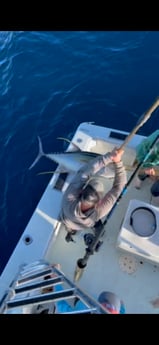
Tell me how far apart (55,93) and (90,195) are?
415cm

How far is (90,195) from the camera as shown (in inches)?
133

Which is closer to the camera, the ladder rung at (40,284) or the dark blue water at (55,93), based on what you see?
the ladder rung at (40,284)

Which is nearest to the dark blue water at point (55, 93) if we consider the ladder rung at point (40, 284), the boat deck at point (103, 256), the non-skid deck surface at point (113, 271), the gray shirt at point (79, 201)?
the boat deck at point (103, 256)

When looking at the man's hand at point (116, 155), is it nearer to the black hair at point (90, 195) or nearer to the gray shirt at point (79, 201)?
the gray shirt at point (79, 201)

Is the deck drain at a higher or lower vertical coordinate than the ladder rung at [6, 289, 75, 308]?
lower

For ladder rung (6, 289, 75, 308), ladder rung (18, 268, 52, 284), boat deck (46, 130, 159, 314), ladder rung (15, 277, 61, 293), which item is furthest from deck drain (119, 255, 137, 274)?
ladder rung (6, 289, 75, 308)

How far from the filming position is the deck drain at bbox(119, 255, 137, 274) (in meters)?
3.95

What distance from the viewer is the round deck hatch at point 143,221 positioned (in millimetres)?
3655

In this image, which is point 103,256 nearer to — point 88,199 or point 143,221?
point 143,221

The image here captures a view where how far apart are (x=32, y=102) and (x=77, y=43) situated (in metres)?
1.98

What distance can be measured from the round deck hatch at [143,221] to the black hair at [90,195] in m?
0.54

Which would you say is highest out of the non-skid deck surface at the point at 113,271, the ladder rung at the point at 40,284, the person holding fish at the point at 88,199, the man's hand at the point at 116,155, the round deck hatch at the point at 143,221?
the man's hand at the point at 116,155

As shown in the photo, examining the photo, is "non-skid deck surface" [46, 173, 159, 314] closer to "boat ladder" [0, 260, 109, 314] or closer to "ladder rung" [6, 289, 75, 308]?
"boat ladder" [0, 260, 109, 314]

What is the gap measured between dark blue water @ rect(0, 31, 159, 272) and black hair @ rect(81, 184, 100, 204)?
7.15 feet
